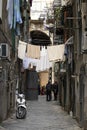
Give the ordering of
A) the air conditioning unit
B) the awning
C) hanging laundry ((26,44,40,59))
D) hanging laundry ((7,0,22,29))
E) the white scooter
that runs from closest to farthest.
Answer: the air conditioning unit, hanging laundry ((7,0,22,29)), the white scooter, the awning, hanging laundry ((26,44,40,59))

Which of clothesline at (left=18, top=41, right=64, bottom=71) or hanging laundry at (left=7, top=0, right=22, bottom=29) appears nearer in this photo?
hanging laundry at (left=7, top=0, right=22, bottom=29)

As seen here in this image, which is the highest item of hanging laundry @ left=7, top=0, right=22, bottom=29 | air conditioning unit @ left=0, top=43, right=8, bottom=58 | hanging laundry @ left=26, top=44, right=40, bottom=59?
hanging laundry @ left=7, top=0, right=22, bottom=29

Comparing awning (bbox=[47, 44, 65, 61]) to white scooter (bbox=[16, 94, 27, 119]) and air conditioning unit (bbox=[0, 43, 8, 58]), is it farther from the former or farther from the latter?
air conditioning unit (bbox=[0, 43, 8, 58])

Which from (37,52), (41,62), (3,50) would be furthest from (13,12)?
(41,62)

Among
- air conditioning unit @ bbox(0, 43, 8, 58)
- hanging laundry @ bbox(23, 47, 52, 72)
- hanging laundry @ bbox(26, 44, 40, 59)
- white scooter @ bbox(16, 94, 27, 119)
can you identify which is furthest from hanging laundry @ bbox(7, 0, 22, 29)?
hanging laundry @ bbox(23, 47, 52, 72)

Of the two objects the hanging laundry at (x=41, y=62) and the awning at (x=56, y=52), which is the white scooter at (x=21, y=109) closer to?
the awning at (x=56, y=52)

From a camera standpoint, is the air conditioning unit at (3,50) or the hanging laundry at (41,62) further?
the hanging laundry at (41,62)

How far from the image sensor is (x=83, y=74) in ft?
62.3

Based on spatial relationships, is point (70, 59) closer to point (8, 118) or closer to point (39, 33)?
point (8, 118)

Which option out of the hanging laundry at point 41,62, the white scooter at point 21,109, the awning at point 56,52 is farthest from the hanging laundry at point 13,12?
the hanging laundry at point 41,62

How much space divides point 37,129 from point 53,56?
9901 millimetres

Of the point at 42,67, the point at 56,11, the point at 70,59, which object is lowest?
the point at 42,67

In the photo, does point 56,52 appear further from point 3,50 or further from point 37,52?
point 3,50

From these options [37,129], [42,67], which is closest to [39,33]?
[42,67]
